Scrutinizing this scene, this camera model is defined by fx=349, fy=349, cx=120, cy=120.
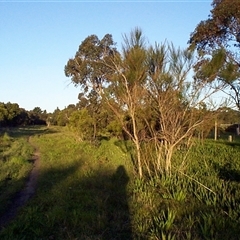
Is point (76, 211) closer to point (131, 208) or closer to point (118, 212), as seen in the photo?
point (118, 212)

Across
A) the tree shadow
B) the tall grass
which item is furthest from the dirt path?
the tree shadow

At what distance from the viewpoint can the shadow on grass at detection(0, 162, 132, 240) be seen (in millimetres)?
6562

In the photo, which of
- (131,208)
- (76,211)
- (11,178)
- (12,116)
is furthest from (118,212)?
(12,116)

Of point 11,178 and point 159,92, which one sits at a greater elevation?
point 159,92

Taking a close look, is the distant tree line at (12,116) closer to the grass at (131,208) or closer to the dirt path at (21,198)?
the dirt path at (21,198)

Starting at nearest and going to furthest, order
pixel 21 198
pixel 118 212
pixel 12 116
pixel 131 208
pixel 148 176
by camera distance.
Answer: pixel 118 212, pixel 131 208, pixel 21 198, pixel 148 176, pixel 12 116

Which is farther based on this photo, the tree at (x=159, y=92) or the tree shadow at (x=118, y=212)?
the tree at (x=159, y=92)

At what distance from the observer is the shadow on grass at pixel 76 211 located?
21.5ft

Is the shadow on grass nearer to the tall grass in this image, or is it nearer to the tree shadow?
the tree shadow

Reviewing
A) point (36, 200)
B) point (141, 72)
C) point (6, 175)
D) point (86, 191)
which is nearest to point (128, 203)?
point (86, 191)

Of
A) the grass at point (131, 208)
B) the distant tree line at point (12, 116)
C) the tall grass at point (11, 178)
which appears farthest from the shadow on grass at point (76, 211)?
the distant tree line at point (12, 116)

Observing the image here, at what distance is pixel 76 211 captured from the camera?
7840 millimetres

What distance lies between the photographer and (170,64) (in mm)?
10805

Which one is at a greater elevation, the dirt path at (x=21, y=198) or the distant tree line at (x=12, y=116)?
the distant tree line at (x=12, y=116)
